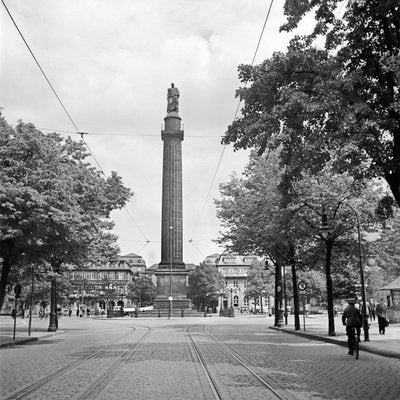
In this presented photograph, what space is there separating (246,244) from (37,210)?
17.8m

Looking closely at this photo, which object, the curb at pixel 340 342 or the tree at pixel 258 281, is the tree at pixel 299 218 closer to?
the curb at pixel 340 342

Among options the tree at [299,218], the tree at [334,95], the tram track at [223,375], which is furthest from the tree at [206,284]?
the tree at [334,95]

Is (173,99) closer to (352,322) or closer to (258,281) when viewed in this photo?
(258,281)

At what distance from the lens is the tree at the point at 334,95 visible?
12.0m

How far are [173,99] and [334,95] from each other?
61543 mm

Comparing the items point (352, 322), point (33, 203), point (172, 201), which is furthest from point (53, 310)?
point (172, 201)

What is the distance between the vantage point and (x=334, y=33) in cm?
1445

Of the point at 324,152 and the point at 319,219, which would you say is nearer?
the point at 324,152

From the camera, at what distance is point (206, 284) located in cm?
11262

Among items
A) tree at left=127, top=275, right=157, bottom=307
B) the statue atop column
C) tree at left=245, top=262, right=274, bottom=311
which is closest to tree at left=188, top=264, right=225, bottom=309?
tree at left=245, top=262, right=274, bottom=311

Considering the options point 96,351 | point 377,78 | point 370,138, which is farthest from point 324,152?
point 96,351

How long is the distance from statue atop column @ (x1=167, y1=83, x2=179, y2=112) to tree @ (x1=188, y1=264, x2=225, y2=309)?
166ft

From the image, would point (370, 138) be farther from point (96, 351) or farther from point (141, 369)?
point (96, 351)

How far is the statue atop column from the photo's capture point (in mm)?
71375
